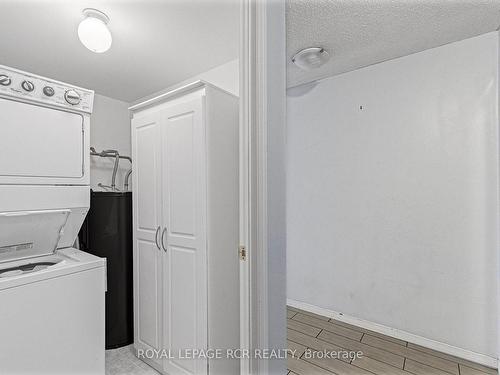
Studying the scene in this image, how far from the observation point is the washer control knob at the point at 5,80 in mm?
1448

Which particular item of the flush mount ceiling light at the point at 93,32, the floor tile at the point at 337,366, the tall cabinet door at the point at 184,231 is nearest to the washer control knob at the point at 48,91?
the flush mount ceiling light at the point at 93,32

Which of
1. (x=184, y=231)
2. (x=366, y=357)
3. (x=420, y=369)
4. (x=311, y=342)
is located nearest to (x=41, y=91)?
(x=184, y=231)

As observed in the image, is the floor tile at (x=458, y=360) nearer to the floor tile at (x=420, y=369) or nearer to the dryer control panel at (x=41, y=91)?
the floor tile at (x=420, y=369)

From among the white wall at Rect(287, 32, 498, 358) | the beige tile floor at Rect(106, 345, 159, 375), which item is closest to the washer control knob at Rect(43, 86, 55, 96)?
the beige tile floor at Rect(106, 345, 159, 375)

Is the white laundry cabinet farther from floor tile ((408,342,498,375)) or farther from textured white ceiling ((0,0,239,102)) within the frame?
floor tile ((408,342,498,375))

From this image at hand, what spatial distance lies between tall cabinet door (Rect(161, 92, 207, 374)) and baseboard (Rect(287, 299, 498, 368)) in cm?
153

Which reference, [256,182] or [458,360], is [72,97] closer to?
[256,182]

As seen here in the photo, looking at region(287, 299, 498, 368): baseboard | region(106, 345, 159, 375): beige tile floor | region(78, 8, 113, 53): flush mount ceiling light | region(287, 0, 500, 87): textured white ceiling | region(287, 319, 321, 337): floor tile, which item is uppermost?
region(287, 0, 500, 87): textured white ceiling

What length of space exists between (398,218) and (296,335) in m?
1.37

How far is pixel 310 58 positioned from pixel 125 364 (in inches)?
111

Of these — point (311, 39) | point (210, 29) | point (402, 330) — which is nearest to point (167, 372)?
point (402, 330)

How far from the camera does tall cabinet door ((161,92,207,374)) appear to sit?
1.61 metres

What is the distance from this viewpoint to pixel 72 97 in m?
1.74

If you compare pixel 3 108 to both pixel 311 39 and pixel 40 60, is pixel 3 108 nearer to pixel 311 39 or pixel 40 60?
pixel 40 60
